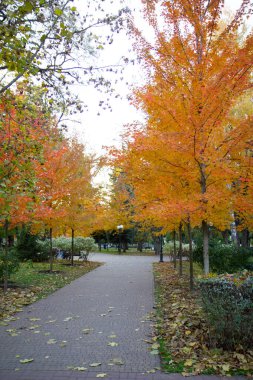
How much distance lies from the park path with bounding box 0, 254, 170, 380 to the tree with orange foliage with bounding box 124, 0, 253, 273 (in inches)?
108

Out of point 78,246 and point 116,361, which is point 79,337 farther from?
point 78,246

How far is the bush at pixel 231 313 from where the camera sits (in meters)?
4.91

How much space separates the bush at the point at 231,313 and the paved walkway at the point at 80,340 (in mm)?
982

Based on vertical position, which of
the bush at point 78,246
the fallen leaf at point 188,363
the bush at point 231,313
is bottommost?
the fallen leaf at point 188,363

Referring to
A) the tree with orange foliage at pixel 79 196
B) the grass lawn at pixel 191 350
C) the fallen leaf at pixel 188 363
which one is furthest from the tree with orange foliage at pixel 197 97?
the tree with orange foliage at pixel 79 196

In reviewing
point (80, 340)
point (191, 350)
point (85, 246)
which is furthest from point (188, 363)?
point (85, 246)

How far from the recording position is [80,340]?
5812 millimetres

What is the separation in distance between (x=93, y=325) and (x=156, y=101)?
5.12m

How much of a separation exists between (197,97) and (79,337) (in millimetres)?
5514

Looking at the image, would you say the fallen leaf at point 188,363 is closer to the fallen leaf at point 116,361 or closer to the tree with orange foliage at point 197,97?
the fallen leaf at point 116,361

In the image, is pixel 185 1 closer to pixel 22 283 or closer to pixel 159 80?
pixel 159 80

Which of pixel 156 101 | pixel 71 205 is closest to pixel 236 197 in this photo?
pixel 156 101

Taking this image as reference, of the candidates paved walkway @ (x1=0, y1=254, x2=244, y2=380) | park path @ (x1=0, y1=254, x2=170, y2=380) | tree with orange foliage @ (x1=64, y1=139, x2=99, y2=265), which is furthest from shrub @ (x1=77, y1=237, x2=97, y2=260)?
paved walkway @ (x1=0, y1=254, x2=244, y2=380)

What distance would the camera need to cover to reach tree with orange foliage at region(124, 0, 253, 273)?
779cm
